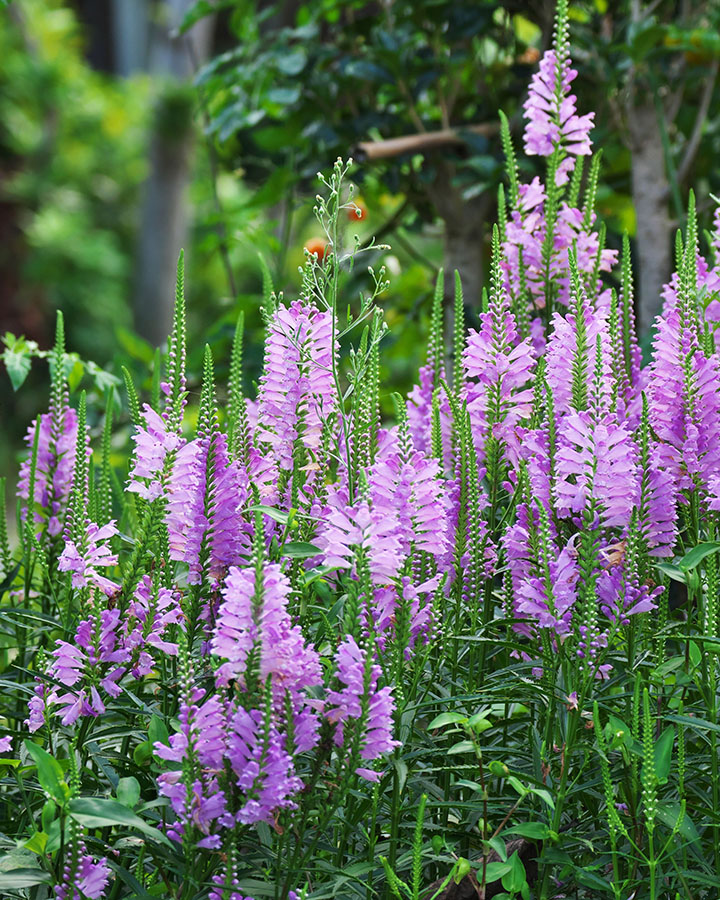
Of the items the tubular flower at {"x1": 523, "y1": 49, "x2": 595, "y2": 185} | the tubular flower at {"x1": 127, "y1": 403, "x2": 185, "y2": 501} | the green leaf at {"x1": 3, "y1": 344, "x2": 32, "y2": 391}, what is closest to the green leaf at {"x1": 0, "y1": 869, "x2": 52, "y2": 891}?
the tubular flower at {"x1": 127, "y1": 403, "x2": 185, "y2": 501}

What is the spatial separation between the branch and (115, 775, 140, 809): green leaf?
2.12 m

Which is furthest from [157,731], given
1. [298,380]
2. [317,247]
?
[317,247]

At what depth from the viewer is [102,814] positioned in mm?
1156

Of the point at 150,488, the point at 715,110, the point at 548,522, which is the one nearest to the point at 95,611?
the point at 150,488

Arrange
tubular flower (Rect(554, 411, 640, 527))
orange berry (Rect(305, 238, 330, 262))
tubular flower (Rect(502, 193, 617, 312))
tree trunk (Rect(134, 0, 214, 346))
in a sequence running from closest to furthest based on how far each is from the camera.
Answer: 1. tubular flower (Rect(554, 411, 640, 527))
2. orange berry (Rect(305, 238, 330, 262))
3. tubular flower (Rect(502, 193, 617, 312))
4. tree trunk (Rect(134, 0, 214, 346))

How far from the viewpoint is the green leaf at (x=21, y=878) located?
4.00 ft

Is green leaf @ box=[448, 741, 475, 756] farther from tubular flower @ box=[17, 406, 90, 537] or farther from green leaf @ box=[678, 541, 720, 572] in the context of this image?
tubular flower @ box=[17, 406, 90, 537]

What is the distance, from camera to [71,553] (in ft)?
4.68

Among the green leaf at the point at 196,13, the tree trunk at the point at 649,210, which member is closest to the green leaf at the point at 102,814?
the tree trunk at the point at 649,210

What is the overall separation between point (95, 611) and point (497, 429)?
63 cm

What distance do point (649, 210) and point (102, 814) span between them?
2.42 m

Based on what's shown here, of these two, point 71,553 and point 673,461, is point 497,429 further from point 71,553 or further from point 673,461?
point 71,553

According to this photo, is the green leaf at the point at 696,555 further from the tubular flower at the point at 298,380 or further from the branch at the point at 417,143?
the branch at the point at 417,143

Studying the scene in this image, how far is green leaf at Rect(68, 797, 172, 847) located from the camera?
1.15 m
